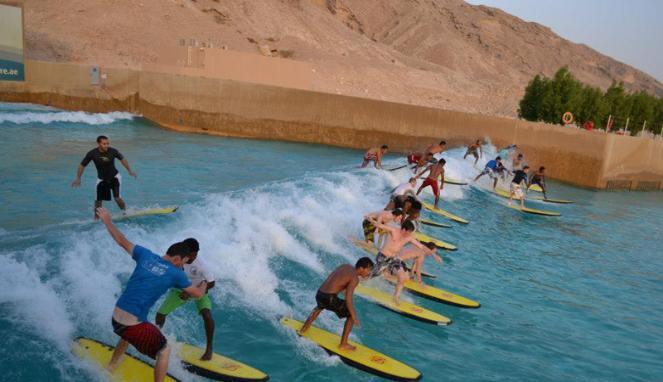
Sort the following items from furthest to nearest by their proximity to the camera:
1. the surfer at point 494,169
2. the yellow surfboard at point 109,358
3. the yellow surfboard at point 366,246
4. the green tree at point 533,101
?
the green tree at point 533,101
the surfer at point 494,169
the yellow surfboard at point 366,246
the yellow surfboard at point 109,358

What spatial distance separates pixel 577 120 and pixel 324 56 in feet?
108

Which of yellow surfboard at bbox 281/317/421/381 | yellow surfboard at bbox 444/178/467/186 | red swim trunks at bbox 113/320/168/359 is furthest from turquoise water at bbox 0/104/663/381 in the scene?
yellow surfboard at bbox 444/178/467/186

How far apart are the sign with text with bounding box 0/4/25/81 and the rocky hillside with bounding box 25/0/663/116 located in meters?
17.5

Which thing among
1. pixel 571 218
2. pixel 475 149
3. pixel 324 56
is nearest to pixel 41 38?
pixel 324 56

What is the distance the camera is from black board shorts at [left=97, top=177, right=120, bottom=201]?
11.1m

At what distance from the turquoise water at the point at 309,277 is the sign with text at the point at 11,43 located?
15610 mm

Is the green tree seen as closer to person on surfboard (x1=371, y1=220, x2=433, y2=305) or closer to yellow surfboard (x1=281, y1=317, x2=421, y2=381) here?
person on surfboard (x1=371, y1=220, x2=433, y2=305)

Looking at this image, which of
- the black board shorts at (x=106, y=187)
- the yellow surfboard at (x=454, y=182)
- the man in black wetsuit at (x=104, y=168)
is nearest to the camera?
the man in black wetsuit at (x=104, y=168)

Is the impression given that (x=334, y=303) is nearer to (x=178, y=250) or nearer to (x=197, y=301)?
(x=197, y=301)

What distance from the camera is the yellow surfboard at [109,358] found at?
226 inches

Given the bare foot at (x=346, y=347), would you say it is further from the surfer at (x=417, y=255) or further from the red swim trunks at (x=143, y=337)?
the red swim trunks at (x=143, y=337)

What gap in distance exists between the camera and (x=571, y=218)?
1959cm

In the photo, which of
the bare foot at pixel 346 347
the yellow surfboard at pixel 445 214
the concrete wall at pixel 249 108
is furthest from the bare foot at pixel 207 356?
the concrete wall at pixel 249 108

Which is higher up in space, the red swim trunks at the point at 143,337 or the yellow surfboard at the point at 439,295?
the red swim trunks at the point at 143,337
